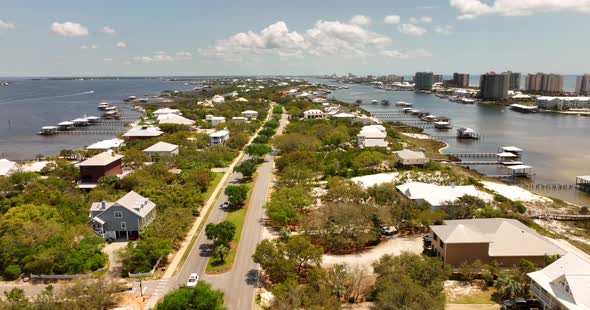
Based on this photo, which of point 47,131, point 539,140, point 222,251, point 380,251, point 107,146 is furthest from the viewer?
point 47,131

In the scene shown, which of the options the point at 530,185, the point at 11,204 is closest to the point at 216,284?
the point at 11,204

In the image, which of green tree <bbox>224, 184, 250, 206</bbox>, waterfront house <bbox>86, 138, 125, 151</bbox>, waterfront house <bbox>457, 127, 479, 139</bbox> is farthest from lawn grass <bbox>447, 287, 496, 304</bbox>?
waterfront house <bbox>457, 127, 479, 139</bbox>

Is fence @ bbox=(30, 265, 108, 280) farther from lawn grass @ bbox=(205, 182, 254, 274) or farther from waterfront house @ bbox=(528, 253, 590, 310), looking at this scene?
waterfront house @ bbox=(528, 253, 590, 310)

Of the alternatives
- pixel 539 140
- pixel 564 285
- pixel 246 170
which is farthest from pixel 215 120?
pixel 564 285

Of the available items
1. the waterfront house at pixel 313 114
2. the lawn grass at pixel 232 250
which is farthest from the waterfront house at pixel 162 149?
the waterfront house at pixel 313 114

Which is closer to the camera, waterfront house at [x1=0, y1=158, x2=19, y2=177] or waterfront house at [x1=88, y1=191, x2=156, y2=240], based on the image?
waterfront house at [x1=88, y1=191, x2=156, y2=240]

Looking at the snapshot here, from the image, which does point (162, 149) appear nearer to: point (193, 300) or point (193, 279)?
point (193, 279)
